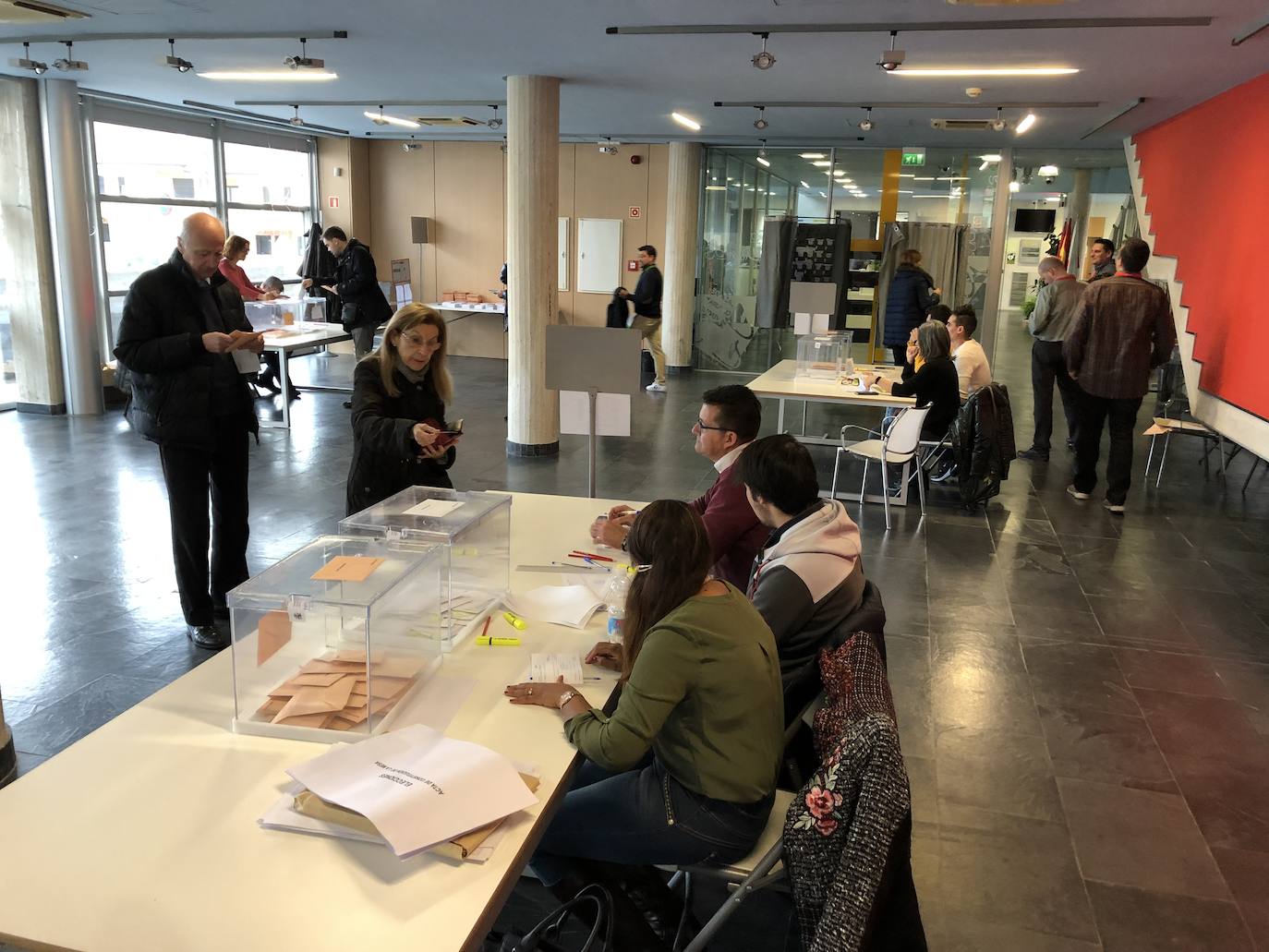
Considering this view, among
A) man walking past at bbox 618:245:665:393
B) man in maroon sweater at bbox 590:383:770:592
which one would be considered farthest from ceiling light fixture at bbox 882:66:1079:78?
man walking past at bbox 618:245:665:393

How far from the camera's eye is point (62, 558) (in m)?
5.18

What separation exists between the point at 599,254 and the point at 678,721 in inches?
469

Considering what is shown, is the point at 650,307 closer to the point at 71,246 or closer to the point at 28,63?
the point at 71,246

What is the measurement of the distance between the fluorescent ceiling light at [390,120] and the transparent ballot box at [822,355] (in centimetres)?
539

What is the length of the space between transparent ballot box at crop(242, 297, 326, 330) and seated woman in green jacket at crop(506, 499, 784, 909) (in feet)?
25.9

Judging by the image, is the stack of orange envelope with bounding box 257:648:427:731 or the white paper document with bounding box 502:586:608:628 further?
the white paper document with bounding box 502:586:608:628

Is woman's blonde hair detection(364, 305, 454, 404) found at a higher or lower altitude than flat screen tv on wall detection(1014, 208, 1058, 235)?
lower

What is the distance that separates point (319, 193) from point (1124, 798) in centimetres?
1307

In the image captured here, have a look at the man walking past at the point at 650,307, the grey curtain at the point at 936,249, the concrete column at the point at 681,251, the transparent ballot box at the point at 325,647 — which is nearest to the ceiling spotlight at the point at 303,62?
the man walking past at the point at 650,307

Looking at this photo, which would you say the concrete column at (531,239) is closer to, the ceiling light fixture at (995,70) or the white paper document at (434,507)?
the ceiling light fixture at (995,70)

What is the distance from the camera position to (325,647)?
6.94 feet

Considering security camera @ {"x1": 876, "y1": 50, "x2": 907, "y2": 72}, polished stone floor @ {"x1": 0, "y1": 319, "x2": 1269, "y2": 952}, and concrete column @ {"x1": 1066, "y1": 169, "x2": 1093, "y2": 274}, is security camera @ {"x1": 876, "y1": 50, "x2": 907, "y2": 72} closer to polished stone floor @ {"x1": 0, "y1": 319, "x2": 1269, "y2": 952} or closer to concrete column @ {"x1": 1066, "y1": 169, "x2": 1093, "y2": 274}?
polished stone floor @ {"x1": 0, "y1": 319, "x2": 1269, "y2": 952}

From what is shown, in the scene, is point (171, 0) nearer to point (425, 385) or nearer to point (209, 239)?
point (209, 239)

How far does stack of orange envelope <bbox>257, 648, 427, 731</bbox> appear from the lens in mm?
1944
